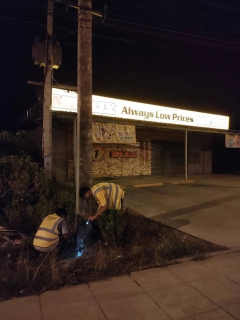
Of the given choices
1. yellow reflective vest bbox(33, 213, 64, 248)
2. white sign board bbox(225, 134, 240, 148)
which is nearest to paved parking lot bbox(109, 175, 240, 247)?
yellow reflective vest bbox(33, 213, 64, 248)

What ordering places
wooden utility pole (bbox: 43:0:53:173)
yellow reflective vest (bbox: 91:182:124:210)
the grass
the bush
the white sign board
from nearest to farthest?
the grass
yellow reflective vest (bbox: 91:182:124:210)
the bush
wooden utility pole (bbox: 43:0:53:173)
the white sign board

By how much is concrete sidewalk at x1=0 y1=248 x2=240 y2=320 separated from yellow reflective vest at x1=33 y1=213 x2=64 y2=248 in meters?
0.92

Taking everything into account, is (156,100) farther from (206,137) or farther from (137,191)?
(137,191)

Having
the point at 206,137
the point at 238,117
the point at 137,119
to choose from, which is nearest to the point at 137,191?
the point at 137,119

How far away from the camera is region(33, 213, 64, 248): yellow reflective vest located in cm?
442

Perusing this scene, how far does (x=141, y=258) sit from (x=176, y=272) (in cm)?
63

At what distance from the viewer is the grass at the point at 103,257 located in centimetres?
381

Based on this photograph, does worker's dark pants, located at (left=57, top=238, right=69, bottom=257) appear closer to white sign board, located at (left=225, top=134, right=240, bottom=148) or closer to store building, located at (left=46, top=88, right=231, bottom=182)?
store building, located at (left=46, top=88, right=231, bottom=182)

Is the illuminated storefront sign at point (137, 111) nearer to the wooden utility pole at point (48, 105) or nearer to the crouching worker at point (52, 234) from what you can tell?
the wooden utility pole at point (48, 105)

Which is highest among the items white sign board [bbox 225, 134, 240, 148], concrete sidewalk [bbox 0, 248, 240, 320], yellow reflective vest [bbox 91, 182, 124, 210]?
white sign board [bbox 225, 134, 240, 148]

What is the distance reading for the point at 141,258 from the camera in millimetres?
4703

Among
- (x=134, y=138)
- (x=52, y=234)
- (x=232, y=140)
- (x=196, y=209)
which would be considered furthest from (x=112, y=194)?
(x=232, y=140)

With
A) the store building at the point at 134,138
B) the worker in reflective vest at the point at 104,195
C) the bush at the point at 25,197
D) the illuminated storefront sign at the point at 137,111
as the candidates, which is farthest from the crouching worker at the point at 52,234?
the illuminated storefront sign at the point at 137,111

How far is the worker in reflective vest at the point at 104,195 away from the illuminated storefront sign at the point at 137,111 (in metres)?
6.85
